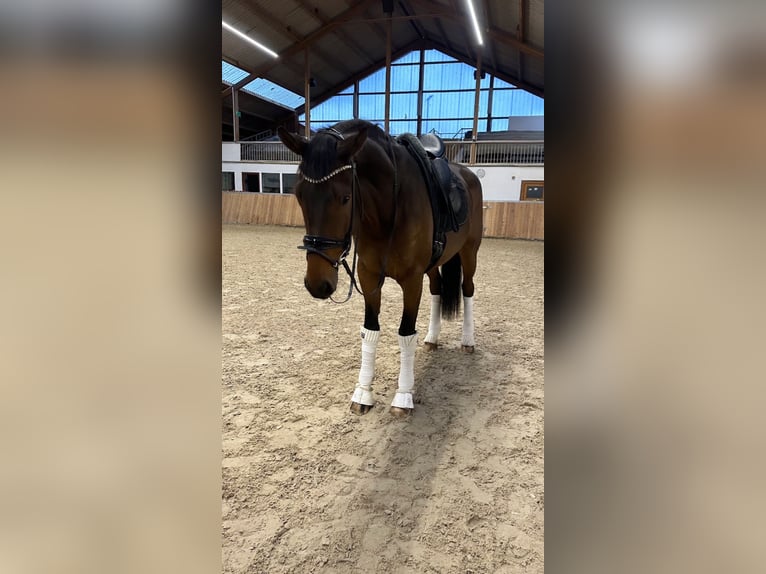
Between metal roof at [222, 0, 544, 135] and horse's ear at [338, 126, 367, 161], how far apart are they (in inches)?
449

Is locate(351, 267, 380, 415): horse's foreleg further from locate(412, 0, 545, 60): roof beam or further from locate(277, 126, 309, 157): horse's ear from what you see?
locate(412, 0, 545, 60): roof beam

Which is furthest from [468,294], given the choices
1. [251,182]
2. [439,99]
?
[439,99]

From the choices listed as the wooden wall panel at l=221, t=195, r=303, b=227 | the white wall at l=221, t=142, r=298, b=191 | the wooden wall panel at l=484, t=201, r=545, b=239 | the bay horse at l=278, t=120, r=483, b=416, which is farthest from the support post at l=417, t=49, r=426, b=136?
the bay horse at l=278, t=120, r=483, b=416

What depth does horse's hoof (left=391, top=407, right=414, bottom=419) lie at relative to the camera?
93.7 inches

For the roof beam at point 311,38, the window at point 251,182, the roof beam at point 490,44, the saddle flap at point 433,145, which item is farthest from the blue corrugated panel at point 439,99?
the saddle flap at point 433,145

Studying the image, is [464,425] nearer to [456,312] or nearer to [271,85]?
[456,312]

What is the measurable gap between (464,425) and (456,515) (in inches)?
27.6

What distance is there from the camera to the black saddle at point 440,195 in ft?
8.22

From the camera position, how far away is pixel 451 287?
3.53 meters

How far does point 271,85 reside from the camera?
20.2 m

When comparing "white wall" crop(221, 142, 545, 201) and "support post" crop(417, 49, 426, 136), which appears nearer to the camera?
"white wall" crop(221, 142, 545, 201)
